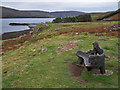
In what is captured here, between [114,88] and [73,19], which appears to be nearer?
[114,88]

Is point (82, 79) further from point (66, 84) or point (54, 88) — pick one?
point (54, 88)

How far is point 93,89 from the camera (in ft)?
27.5

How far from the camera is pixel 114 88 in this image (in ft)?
27.7

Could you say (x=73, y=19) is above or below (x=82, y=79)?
above

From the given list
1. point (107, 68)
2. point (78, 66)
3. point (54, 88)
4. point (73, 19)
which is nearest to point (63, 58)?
point (78, 66)

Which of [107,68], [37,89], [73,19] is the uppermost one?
[73,19]

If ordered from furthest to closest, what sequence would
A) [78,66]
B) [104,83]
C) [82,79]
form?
[78,66], [82,79], [104,83]

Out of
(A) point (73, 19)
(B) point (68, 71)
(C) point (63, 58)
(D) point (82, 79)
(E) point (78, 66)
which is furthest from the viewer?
(A) point (73, 19)

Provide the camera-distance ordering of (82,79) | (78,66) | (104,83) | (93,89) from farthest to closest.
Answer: (78,66) → (82,79) → (104,83) → (93,89)

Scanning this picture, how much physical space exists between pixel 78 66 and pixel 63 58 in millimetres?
3001

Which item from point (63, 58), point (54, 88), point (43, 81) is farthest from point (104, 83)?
point (63, 58)

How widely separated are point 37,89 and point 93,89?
13.1 ft

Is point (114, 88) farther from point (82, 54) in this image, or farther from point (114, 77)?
point (82, 54)

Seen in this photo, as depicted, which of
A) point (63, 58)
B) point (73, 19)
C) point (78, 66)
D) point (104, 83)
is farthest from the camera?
point (73, 19)
